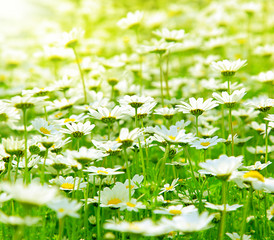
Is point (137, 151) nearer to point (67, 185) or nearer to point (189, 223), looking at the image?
point (67, 185)

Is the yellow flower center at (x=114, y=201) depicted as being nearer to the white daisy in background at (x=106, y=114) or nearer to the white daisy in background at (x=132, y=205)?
the white daisy in background at (x=132, y=205)

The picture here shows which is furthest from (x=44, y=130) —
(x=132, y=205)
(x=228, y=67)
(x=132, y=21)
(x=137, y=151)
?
(x=132, y=21)

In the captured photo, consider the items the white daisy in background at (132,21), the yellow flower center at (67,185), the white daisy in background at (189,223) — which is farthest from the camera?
the white daisy in background at (132,21)

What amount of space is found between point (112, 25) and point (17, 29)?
3.94m

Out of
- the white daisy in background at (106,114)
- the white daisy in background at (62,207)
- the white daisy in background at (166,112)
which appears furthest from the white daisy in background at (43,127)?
the white daisy in background at (62,207)

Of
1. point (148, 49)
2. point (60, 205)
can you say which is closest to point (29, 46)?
point (148, 49)

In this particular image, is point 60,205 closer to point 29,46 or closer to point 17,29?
point 29,46

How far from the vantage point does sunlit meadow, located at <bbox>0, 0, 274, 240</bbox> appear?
1.51m

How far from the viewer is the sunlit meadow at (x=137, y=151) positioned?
1509 mm

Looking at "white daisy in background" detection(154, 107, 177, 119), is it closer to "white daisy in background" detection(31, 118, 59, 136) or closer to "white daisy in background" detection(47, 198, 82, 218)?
"white daisy in background" detection(31, 118, 59, 136)

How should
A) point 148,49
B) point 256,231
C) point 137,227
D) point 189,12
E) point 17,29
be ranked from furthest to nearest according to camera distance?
1. point 17,29
2. point 189,12
3. point 148,49
4. point 256,231
5. point 137,227

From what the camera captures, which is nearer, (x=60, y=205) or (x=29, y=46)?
(x=60, y=205)

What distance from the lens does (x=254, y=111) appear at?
2.81 metres

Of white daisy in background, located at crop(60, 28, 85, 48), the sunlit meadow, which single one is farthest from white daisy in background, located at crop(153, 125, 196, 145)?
white daisy in background, located at crop(60, 28, 85, 48)
